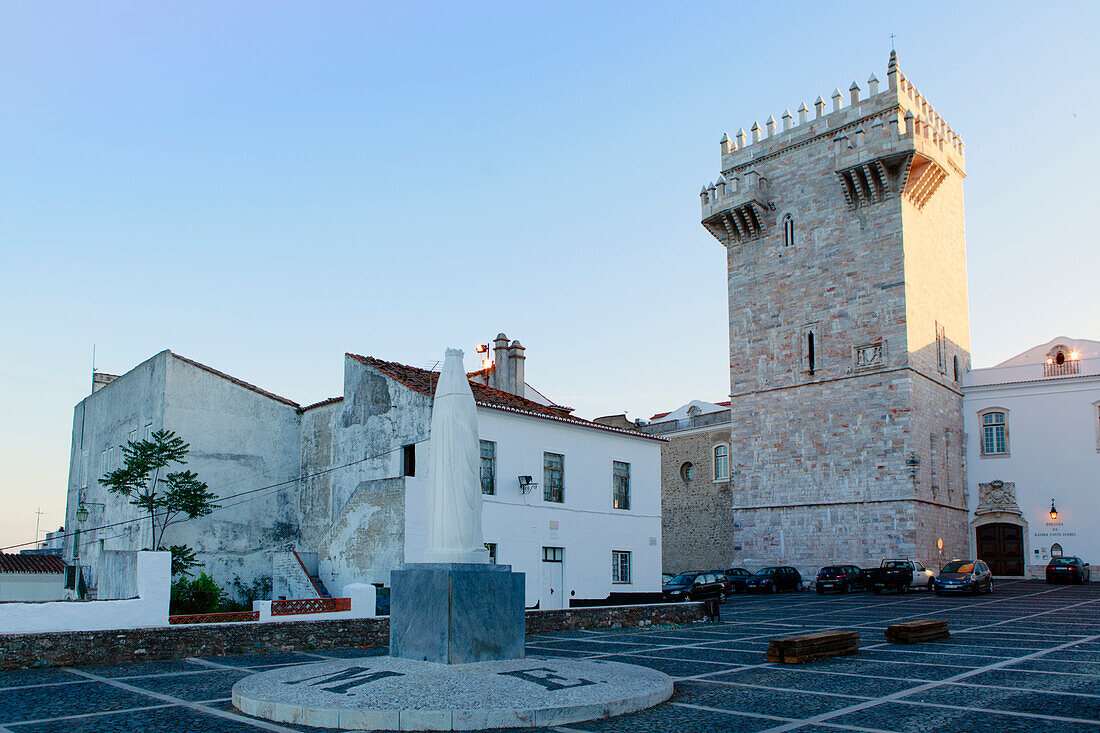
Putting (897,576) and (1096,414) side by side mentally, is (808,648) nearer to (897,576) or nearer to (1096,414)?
(897,576)

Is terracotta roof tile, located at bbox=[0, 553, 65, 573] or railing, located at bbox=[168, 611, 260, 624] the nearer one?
railing, located at bbox=[168, 611, 260, 624]

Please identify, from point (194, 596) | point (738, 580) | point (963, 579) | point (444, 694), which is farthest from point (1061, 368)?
point (444, 694)

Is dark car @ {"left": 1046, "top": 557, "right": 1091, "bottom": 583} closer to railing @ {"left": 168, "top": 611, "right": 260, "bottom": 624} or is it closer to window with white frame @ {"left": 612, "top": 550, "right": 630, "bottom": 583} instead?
window with white frame @ {"left": 612, "top": 550, "right": 630, "bottom": 583}

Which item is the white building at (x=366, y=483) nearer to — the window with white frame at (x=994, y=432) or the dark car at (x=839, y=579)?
the dark car at (x=839, y=579)

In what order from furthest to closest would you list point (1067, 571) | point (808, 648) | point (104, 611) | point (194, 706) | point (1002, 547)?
point (1002, 547) < point (1067, 571) < point (104, 611) < point (808, 648) < point (194, 706)

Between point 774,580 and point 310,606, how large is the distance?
21656mm

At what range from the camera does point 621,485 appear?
27234mm

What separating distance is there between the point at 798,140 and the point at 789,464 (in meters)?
14.2

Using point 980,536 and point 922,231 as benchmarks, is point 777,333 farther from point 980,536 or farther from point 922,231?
point 980,536

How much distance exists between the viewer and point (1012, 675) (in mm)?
10578

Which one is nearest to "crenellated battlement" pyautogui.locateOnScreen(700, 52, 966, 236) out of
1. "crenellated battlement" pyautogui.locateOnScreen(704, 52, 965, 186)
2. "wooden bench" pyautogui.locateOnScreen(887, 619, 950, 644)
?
"crenellated battlement" pyautogui.locateOnScreen(704, 52, 965, 186)

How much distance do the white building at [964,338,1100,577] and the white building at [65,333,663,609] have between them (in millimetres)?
17245

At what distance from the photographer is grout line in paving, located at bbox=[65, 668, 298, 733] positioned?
25.0 feet

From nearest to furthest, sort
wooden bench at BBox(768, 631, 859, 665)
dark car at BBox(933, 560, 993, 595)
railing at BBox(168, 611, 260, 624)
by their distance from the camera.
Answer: wooden bench at BBox(768, 631, 859, 665)
railing at BBox(168, 611, 260, 624)
dark car at BBox(933, 560, 993, 595)
